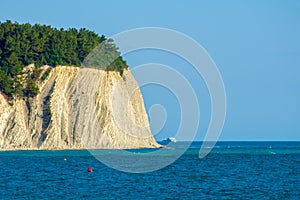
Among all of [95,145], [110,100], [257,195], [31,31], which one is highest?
[31,31]

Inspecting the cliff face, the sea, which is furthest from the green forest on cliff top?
the sea

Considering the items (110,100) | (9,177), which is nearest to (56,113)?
(110,100)

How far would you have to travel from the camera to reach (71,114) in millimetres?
100312

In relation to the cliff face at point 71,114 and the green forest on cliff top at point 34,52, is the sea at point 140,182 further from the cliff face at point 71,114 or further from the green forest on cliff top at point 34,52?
the green forest on cliff top at point 34,52

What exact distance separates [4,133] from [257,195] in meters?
55.5

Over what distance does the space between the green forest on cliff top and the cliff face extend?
1.70m

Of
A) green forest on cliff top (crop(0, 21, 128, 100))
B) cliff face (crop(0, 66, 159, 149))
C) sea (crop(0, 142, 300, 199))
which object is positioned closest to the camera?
sea (crop(0, 142, 300, 199))

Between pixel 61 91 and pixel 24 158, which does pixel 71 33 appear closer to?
pixel 61 91

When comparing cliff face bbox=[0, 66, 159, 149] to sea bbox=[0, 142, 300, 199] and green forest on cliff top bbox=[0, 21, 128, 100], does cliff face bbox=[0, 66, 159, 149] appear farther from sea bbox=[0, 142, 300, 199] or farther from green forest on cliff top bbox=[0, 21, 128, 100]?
sea bbox=[0, 142, 300, 199]

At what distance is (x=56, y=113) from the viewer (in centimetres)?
9775

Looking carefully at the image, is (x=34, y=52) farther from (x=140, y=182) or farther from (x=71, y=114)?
(x=140, y=182)

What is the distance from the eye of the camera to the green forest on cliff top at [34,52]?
3866 inches

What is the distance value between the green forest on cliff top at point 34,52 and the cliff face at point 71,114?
5.58ft

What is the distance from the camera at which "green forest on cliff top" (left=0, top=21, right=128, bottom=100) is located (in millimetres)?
98188
